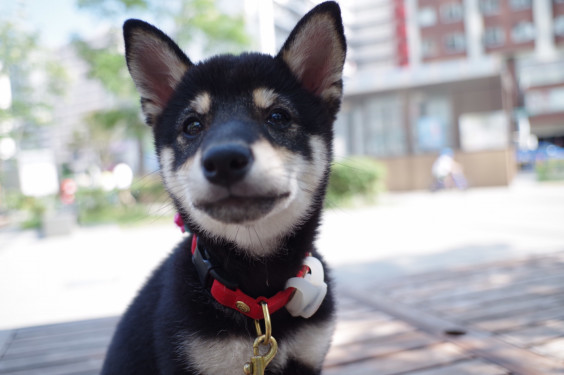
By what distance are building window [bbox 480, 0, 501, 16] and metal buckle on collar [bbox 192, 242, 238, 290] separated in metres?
51.1

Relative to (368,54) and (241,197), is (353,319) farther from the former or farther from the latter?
(368,54)

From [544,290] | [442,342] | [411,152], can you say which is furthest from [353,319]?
[411,152]

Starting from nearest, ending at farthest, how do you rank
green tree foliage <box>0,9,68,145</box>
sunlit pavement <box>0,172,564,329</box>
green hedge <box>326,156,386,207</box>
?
sunlit pavement <box>0,172,564,329</box> → green tree foliage <box>0,9,68,145</box> → green hedge <box>326,156,386,207</box>

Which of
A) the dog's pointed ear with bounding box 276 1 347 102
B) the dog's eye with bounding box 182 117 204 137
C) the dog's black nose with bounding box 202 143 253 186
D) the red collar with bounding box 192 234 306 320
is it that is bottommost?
the red collar with bounding box 192 234 306 320

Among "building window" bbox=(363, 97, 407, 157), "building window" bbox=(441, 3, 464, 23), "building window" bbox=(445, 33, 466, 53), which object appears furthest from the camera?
"building window" bbox=(445, 33, 466, 53)

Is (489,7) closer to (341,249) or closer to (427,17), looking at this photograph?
(427,17)

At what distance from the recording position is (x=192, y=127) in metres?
2.12

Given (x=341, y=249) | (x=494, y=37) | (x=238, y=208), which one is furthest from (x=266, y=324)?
(x=494, y=37)

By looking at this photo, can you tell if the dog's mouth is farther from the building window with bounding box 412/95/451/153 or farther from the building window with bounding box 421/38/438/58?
the building window with bounding box 421/38/438/58

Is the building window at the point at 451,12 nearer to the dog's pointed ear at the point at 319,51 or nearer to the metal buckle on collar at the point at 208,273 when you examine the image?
the dog's pointed ear at the point at 319,51

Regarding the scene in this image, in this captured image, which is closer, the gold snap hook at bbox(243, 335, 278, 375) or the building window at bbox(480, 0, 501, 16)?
the gold snap hook at bbox(243, 335, 278, 375)

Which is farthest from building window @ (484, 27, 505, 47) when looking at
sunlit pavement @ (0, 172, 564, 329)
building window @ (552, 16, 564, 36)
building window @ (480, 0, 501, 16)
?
sunlit pavement @ (0, 172, 564, 329)

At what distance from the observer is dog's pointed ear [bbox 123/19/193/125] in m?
2.15

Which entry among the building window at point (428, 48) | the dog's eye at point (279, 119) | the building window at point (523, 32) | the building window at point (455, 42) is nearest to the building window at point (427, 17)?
the building window at point (428, 48)
